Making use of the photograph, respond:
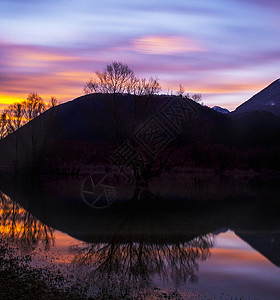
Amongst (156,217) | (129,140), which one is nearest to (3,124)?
(129,140)

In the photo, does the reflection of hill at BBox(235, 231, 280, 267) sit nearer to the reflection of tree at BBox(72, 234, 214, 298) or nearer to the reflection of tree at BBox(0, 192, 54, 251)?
the reflection of tree at BBox(72, 234, 214, 298)

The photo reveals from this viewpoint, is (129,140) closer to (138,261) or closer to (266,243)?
(266,243)

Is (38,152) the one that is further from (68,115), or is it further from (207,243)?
(68,115)

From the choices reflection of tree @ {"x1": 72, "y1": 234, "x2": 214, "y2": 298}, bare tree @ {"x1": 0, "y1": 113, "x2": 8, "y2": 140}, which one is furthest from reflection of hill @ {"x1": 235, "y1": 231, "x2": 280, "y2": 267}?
bare tree @ {"x1": 0, "y1": 113, "x2": 8, "y2": 140}

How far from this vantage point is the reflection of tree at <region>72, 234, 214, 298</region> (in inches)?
334

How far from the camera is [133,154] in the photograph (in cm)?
3562

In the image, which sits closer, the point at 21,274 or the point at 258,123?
the point at 21,274

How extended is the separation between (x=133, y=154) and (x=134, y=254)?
80.2 ft

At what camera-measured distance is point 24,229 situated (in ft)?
49.3

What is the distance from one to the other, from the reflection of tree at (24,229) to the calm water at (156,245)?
0.03 metres

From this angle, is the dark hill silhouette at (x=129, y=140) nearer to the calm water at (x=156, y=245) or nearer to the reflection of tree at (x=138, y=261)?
the calm water at (x=156, y=245)

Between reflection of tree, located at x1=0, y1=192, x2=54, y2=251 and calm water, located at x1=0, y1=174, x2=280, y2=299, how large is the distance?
3 cm

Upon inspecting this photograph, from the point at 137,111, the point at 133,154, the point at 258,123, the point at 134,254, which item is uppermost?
the point at 258,123

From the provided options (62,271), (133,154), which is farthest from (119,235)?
(133,154)
